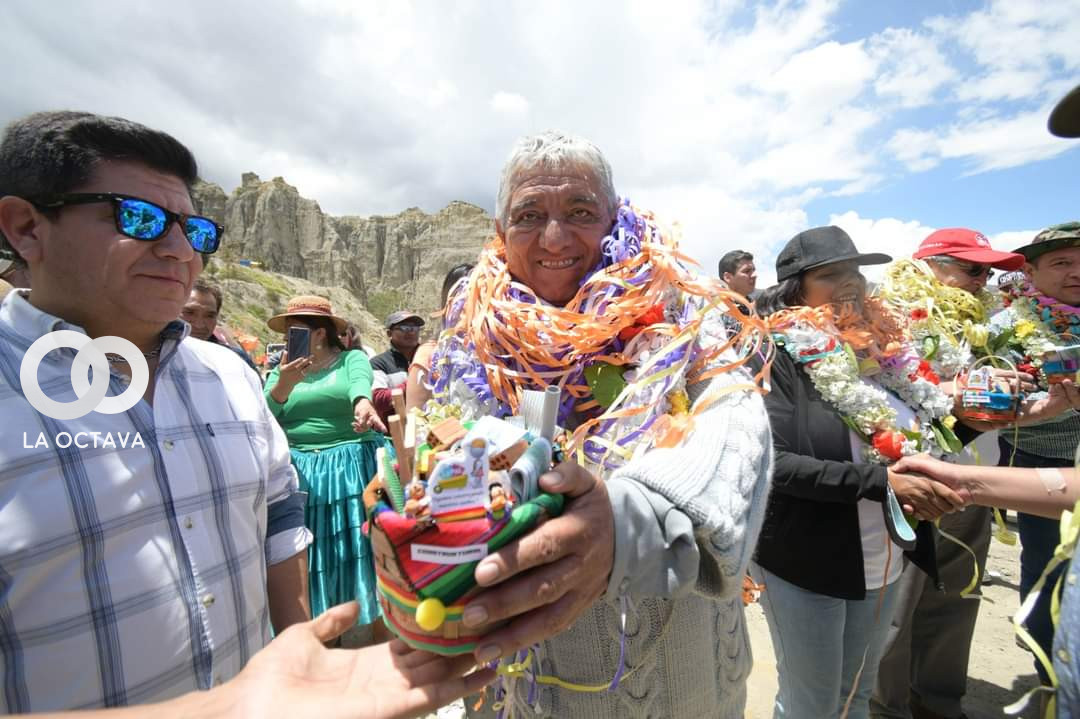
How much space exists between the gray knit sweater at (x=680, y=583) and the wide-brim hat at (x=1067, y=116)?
100 centimetres

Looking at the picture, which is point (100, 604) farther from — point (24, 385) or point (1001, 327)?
point (1001, 327)

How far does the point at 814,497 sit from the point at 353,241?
74.1 meters

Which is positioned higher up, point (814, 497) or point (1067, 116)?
point (1067, 116)

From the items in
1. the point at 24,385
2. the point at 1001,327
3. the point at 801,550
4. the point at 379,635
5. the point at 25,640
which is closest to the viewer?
the point at 25,640

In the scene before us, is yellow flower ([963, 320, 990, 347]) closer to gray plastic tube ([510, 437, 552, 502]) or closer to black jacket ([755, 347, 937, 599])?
black jacket ([755, 347, 937, 599])

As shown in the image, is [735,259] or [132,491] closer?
[132,491]

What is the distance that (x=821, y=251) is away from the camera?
2.56 m

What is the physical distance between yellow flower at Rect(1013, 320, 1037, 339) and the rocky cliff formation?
177ft

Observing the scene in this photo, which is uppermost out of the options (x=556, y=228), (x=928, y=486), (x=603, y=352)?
(x=556, y=228)

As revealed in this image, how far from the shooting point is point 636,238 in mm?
1597

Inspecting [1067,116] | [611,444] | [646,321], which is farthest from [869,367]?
[611,444]

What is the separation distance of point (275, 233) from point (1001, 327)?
221ft

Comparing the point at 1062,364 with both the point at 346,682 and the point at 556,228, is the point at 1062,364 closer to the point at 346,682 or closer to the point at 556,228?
the point at 556,228

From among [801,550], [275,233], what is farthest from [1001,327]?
[275,233]
